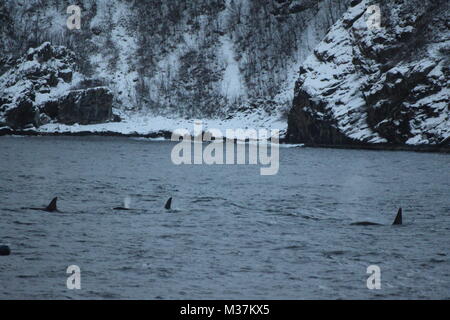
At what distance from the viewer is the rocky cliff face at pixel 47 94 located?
11681 cm

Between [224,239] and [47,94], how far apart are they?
344 feet

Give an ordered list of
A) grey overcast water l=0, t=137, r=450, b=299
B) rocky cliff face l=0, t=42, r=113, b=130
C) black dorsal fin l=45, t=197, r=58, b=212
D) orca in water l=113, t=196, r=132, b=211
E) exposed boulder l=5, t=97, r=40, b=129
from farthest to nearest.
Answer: rocky cliff face l=0, t=42, r=113, b=130, exposed boulder l=5, t=97, r=40, b=129, orca in water l=113, t=196, r=132, b=211, black dorsal fin l=45, t=197, r=58, b=212, grey overcast water l=0, t=137, r=450, b=299


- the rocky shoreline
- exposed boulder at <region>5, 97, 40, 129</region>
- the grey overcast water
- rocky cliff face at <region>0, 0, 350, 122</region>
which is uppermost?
rocky cliff face at <region>0, 0, 350, 122</region>

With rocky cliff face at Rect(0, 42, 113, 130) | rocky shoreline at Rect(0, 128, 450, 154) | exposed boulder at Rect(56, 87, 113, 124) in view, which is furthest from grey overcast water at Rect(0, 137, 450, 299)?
exposed boulder at Rect(56, 87, 113, 124)

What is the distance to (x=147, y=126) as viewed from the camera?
128 metres

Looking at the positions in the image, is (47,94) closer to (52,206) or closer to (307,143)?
(307,143)

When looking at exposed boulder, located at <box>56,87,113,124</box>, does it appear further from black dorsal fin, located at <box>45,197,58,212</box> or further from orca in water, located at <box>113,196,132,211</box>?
black dorsal fin, located at <box>45,197,58,212</box>

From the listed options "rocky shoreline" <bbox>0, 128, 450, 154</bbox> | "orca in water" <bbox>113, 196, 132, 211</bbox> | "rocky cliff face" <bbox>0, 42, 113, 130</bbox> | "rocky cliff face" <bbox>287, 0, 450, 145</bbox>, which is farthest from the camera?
"rocky cliff face" <bbox>0, 42, 113, 130</bbox>

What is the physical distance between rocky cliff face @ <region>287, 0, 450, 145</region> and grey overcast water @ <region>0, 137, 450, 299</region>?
40742 mm

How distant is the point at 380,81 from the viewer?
92562 millimetres

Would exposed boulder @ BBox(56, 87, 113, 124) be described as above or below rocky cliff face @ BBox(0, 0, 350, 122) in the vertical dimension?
below

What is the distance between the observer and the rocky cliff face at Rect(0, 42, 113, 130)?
4599 inches
